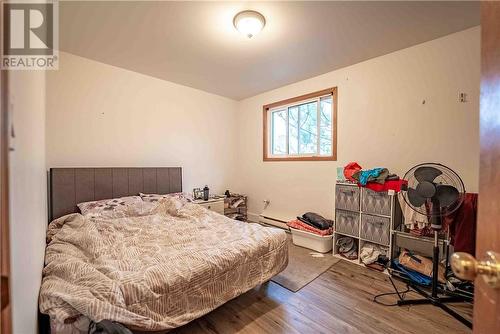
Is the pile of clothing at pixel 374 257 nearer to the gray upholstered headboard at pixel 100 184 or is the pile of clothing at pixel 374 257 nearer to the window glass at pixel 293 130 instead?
the window glass at pixel 293 130

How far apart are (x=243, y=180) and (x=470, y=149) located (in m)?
3.36

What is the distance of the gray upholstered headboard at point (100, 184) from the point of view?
2.42 meters

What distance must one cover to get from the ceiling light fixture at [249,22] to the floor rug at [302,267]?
248 centimetres

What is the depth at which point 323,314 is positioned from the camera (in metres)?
1.68

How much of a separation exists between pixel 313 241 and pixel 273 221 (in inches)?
41.5

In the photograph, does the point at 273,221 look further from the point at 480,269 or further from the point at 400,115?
the point at 480,269

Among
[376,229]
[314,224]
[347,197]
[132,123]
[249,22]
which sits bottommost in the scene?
[314,224]

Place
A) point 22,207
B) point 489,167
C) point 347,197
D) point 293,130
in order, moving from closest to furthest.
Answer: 1. point 489,167
2. point 22,207
3. point 347,197
4. point 293,130

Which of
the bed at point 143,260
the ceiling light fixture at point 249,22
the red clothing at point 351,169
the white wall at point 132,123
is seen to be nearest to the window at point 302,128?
the red clothing at point 351,169

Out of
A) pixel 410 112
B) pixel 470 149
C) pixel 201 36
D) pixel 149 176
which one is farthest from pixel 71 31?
pixel 470 149

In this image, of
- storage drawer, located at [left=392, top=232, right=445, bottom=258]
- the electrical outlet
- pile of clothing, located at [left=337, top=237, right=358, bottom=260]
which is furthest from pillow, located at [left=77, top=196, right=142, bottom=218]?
the electrical outlet

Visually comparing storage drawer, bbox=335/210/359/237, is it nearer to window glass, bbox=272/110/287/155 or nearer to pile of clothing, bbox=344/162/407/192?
pile of clothing, bbox=344/162/407/192

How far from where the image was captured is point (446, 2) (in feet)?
5.81

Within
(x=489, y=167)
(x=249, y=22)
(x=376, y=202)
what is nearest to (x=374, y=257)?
(x=376, y=202)
